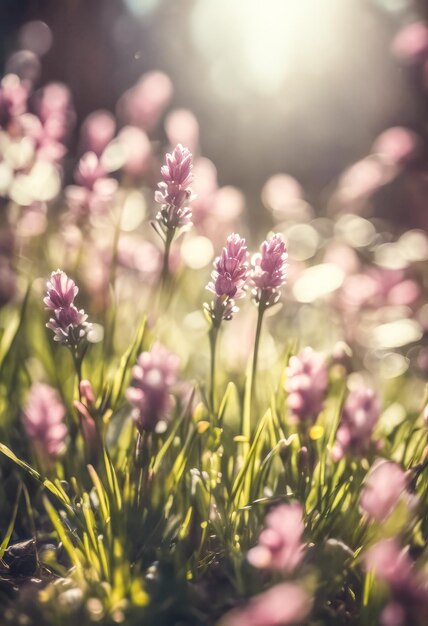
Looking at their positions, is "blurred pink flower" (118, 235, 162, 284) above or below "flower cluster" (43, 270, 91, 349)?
above

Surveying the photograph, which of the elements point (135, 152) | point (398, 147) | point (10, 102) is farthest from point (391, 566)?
point (398, 147)

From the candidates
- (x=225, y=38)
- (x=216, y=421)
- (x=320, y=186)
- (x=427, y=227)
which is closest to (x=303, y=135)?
(x=320, y=186)

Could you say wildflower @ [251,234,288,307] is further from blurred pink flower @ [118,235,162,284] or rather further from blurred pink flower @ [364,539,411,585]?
blurred pink flower @ [118,235,162,284]

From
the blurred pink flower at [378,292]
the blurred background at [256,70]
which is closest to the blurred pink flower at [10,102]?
the blurred pink flower at [378,292]

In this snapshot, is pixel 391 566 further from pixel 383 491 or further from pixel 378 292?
pixel 378 292

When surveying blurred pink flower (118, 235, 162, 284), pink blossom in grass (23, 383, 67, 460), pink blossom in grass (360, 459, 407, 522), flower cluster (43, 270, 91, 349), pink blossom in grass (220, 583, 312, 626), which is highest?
blurred pink flower (118, 235, 162, 284)

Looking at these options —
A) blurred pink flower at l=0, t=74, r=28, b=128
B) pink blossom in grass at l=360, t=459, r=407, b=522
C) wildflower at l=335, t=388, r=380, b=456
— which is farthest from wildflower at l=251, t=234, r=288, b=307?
blurred pink flower at l=0, t=74, r=28, b=128
